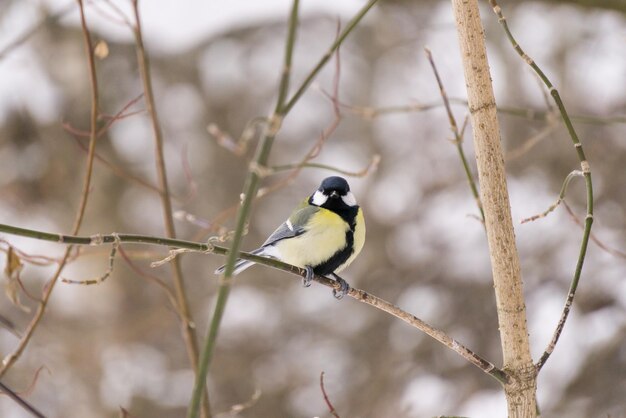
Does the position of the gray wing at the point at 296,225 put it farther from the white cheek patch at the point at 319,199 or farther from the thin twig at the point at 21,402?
the thin twig at the point at 21,402

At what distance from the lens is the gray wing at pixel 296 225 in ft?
6.65

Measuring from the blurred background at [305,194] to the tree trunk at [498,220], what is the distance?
7.53 ft

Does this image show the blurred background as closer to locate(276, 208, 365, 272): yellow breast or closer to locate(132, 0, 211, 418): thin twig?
locate(276, 208, 365, 272): yellow breast

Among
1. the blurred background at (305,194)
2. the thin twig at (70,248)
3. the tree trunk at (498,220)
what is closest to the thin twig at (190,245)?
the tree trunk at (498,220)

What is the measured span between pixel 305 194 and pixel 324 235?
6.83ft

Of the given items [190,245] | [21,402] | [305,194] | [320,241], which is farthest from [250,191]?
[305,194]

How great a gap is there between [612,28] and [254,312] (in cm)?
254

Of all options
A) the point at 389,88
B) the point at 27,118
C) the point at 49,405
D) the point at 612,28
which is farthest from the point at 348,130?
the point at 49,405

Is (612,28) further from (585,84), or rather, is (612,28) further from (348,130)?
(348,130)

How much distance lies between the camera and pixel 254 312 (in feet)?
13.5

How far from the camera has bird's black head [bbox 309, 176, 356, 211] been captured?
79.8 inches

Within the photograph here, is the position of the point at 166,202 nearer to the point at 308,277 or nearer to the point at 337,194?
the point at 308,277

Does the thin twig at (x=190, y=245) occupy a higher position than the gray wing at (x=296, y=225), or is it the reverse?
the gray wing at (x=296, y=225)

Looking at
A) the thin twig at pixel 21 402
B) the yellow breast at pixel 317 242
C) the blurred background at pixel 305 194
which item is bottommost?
the thin twig at pixel 21 402
